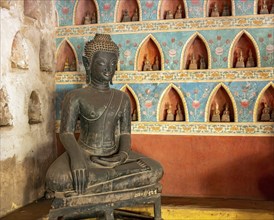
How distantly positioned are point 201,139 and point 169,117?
1.70ft

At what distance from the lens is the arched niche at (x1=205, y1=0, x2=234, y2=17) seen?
5137 millimetres

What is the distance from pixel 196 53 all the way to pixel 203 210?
2087 millimetres

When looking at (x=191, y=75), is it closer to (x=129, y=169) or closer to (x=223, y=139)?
(x=223, y=139)

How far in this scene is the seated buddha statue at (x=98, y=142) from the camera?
12.0ft

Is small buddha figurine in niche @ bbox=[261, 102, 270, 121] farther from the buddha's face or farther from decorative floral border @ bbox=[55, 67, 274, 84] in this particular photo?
the buddha's face

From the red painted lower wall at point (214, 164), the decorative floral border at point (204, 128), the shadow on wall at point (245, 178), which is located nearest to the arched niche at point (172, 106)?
the decorative floral border at point (204, 128)

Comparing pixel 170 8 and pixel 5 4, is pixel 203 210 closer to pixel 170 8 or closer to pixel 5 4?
pixel 170 8

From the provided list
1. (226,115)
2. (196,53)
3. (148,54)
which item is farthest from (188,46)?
(226,115)

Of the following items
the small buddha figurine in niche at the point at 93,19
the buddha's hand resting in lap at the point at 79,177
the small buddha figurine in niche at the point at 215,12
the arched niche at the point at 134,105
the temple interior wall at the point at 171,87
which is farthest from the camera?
the small buddha figurine in niche at the point at 93,19

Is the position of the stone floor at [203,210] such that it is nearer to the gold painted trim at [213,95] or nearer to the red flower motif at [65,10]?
the gold painted trim at [213,95]

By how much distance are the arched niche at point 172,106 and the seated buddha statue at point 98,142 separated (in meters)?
1.02

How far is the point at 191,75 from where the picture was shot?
5160mm

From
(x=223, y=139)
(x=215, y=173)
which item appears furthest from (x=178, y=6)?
(x=215, y=173)

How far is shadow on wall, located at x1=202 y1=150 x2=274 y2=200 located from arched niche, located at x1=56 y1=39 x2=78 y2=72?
7.96 ft
